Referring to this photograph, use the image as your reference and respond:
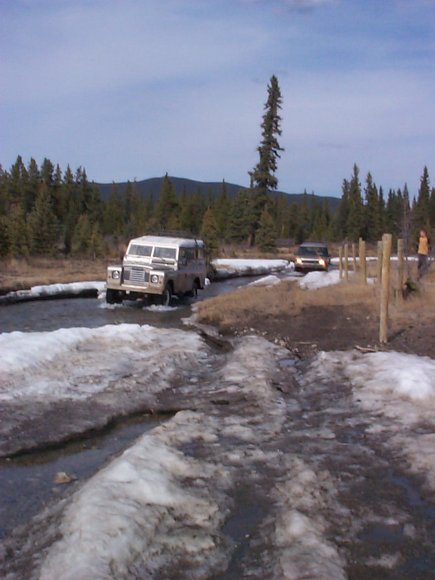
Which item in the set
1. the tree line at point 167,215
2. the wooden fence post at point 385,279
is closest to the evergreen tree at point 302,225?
the tree line at point 167,215

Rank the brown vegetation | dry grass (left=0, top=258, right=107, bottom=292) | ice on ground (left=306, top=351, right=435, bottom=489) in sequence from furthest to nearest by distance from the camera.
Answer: dry grass (left=0, top=258, right=107, bottom=292)
the brown vegetation
ice on ground (left=306, top=351, right=435, bottom=489)

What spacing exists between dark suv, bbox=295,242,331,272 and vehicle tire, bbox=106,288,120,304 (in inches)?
709

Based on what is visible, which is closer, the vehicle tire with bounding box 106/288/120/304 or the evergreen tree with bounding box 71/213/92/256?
the vehicle tire with bounding box 106/288/120/304

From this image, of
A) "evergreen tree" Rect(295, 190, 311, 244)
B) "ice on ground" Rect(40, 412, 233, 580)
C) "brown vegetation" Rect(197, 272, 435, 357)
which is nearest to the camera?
"ice on ground" Rect(40, 412, 233, 580)

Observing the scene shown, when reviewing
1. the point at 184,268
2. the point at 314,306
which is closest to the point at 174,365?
the point at 314,306

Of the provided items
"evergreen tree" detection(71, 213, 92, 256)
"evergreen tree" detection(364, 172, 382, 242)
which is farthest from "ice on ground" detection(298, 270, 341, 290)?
"evergreen tree" detection(364, 172, 382, 242)

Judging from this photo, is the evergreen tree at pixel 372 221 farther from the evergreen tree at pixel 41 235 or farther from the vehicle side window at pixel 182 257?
the vehicle side window at pixel 182 257

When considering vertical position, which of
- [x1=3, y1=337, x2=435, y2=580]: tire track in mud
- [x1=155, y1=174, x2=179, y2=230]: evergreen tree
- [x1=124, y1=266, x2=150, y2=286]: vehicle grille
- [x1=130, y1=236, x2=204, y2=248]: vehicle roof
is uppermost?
[x1=155, y1=174, x2=179, y2=230]: evergreen tree

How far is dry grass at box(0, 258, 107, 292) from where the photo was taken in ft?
92.6

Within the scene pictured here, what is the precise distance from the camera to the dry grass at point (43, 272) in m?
28.2

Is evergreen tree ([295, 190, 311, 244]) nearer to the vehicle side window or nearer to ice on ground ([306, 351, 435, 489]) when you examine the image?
the vehicle side window

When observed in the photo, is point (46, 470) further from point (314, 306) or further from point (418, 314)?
point (314, 306)

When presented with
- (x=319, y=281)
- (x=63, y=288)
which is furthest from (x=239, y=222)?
(x=63, y=288)

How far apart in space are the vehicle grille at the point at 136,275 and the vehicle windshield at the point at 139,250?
139 centimetres
